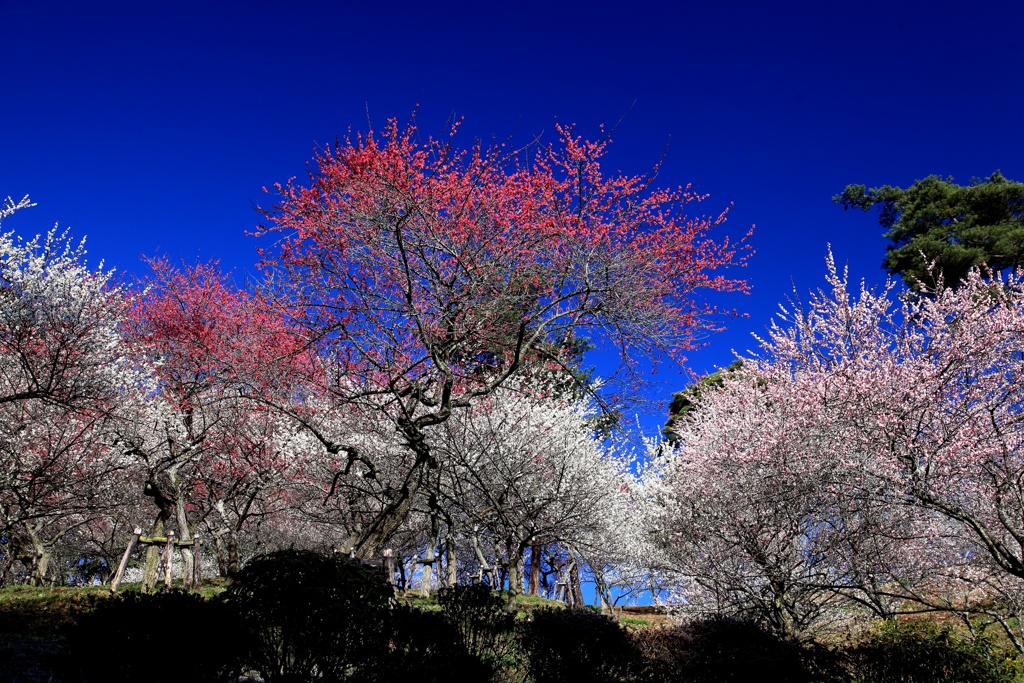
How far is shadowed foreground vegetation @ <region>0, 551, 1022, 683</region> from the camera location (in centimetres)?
423

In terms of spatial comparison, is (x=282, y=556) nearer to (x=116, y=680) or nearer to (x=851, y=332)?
(x=116, y=680)

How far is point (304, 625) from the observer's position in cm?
470

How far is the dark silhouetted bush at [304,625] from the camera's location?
183 inches

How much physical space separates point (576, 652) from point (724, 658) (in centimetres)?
158

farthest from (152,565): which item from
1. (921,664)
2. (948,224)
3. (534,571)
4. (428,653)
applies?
(948,224)

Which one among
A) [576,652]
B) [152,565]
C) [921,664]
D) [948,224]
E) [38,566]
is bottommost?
[921,664]

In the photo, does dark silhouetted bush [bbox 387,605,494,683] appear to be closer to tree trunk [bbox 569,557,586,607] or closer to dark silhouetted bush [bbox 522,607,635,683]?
dark silhouetted bush [bbox 522,607,635,683]

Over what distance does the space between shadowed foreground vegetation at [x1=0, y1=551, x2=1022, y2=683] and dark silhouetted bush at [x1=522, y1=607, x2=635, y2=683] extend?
0.01m

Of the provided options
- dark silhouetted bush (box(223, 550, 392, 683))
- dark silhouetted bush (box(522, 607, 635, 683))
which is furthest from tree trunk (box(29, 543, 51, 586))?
dark silhouetted bush (box(522, 607, 635, 683))

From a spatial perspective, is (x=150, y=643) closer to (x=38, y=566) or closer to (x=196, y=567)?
(x=196, y=567)

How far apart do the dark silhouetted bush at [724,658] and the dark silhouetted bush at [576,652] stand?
0.24 metres

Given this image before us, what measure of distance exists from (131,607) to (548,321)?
5907mm

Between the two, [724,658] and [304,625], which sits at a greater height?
[304,625]

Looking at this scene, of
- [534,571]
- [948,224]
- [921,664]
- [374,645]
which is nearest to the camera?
[374,645]
